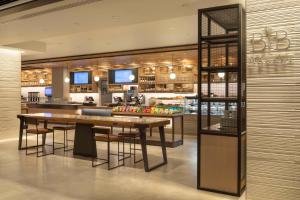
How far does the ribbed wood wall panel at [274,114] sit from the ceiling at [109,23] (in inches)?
54.7

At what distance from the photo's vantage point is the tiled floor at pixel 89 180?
406cm

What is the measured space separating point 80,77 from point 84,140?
27.6 feet

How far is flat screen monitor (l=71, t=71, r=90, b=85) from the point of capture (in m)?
14.2

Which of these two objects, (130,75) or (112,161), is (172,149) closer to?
→ (112,161)

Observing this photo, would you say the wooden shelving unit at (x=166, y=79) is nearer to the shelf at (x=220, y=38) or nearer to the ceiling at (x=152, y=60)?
the ceiling at (x=152, y=60)

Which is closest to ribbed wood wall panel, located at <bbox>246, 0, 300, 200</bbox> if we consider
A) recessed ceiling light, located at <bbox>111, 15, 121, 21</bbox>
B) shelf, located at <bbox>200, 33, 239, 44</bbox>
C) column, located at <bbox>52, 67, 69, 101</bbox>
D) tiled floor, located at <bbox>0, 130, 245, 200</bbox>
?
shelf, located at <bbox>200, 33, 239, 44</bbox>

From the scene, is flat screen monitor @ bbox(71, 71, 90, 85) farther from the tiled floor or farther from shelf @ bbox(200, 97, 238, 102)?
shelf @ bbox(200, 97, 238, 102)

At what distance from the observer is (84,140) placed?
21.6 feet

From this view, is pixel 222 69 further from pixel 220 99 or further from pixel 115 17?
pixel 115 17

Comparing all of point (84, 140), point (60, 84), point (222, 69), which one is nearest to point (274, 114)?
point (222, 69)

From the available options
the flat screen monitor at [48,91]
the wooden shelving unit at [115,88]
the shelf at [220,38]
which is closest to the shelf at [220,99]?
the shelf at [220,38]

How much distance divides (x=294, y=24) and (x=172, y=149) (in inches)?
194

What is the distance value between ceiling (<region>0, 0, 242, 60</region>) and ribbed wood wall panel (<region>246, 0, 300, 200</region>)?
1.39 m

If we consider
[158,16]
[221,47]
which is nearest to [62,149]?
[158,16]
